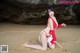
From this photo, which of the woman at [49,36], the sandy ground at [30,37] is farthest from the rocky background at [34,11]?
the woman at [49,36]

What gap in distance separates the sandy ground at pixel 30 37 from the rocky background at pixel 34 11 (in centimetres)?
12

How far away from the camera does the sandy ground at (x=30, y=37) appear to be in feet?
8.73

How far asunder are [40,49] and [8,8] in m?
1.16

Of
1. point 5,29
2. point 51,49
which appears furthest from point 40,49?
point 5,29

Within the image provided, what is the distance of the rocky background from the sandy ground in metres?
0.12

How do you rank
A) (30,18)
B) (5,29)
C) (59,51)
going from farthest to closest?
(30,18) < (5,29) < (59,51)

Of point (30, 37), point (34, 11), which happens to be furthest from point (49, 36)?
point (34, 11)

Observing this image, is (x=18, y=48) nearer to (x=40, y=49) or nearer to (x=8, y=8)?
(x=40, y=49)

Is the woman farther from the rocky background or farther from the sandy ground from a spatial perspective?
the rocky background

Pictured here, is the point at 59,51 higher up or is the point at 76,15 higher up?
the point at 76,15

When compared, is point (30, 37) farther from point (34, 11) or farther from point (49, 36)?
point (34, 11)

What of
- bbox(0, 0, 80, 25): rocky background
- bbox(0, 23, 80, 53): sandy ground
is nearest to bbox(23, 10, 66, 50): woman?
bbox(0, 23, 80, 53): sandy ground

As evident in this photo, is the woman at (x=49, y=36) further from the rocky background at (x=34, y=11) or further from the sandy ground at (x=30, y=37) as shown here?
the rocky background at (x=34, y=11)

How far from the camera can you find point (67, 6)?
3.41 meters
